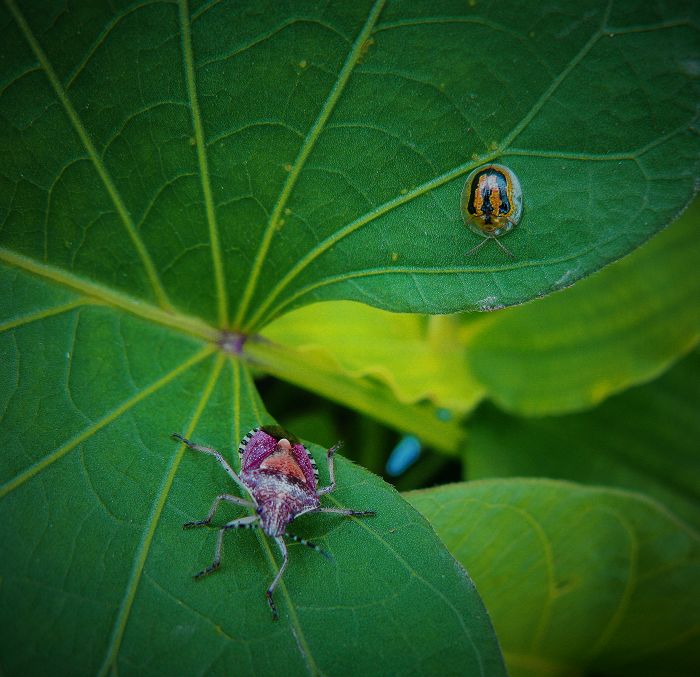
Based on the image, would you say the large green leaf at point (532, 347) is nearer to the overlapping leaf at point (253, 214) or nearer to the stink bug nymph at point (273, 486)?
the stink bug nymph at point (273, 486)

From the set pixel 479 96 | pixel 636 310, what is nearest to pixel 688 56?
pixel 479 96

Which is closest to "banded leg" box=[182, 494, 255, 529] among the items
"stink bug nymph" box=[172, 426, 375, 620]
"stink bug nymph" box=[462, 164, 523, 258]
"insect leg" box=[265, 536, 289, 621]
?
"stink bug nymph" box=[172, 426, 375, 620]

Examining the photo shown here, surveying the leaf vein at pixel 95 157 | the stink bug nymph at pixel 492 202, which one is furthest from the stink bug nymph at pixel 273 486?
the stink bug nymph at pixel 492 202

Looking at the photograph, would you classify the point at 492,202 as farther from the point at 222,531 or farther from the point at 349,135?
the point at 222,531

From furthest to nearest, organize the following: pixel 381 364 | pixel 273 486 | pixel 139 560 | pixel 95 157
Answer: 1. pixel 381 364
2. pixel 273 486
3. pixel 95 157
4. pixel 139 560

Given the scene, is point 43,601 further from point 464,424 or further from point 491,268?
point 464,424

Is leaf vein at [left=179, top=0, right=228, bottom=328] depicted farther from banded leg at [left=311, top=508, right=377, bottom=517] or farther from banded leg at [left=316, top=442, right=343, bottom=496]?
banded leg at [left=311, top=508, right=377, bottom=517]

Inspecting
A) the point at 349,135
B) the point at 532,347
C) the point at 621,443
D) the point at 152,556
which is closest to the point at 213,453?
the point at 152,556
